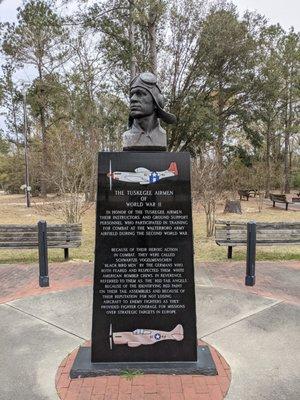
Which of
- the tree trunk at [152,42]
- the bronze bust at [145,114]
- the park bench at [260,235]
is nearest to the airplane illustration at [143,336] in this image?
the bronze bust at [145,114]

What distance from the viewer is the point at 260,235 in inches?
297

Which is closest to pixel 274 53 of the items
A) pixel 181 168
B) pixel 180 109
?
pixel 180 109

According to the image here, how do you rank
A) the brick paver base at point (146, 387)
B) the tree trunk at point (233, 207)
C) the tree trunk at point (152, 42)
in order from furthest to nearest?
1. the tree trunk at point (233, 207)
2. the tree trunk at point (152, 42)
3. the brick paver base at point (146, 387)

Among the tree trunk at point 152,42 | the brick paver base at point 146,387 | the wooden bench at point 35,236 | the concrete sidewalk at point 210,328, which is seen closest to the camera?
the brick paver base at point 146,387

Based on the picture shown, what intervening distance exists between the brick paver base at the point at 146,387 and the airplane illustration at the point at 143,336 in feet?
0.95

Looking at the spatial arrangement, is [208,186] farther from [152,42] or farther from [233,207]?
[152,42]

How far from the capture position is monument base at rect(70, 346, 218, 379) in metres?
3.26

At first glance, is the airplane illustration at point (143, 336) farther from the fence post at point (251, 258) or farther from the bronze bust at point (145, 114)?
the fence post at point (251, 258)

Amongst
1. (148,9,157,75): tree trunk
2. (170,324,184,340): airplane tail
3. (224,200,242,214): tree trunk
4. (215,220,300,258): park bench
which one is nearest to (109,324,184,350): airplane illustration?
(170,324,184,340): airplane tail

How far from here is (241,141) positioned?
1313 inches

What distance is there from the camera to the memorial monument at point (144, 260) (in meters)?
3.28

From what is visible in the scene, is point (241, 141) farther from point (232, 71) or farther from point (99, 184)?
point (99, 184)

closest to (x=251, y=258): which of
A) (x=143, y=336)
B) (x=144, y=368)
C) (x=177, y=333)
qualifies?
(x=177, y=333)

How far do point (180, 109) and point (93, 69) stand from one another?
5.57 m
